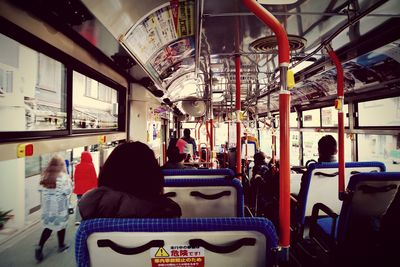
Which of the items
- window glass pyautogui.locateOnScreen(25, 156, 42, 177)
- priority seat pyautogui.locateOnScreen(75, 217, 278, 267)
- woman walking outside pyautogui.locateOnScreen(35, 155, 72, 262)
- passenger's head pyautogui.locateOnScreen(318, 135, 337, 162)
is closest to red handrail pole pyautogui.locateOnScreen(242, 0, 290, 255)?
priority seat pyautogui.locateOnScreen(75, 217, 278, 267)

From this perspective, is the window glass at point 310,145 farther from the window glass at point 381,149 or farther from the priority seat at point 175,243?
the priority seat at point 175,243

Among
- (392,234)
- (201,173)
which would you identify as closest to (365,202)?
(392,234)

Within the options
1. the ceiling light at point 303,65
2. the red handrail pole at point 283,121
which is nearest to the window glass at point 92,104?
the red handrail pole at point 283,121

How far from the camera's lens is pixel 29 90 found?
2008 mm

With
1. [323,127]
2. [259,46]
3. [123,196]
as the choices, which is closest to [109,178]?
[123,196]

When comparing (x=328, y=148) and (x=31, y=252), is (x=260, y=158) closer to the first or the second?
(x=328, y=148)

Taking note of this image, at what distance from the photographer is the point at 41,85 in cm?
217

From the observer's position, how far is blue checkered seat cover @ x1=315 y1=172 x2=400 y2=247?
2.14 metres

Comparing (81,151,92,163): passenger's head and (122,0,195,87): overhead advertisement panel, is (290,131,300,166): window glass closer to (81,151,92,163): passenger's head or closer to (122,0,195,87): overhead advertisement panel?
(122,0,195,87): overhead advertisement panel

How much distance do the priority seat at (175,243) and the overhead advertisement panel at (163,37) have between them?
208cm

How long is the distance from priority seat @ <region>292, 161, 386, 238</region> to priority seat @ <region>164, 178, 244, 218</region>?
1.27 meters

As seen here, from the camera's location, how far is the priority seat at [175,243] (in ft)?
3.44

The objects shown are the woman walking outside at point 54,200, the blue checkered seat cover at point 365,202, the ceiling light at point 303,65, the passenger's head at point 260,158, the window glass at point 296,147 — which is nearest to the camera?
the blue checkered seat cover at point 365,202

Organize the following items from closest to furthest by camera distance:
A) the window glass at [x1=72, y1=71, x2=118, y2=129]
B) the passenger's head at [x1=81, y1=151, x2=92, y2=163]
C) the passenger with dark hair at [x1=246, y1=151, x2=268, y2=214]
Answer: the window glass at [x1=72, y1=71, x2=118, y2=129] < the passenger's head at [x1=81, y1=151, x2=92, y2=163] < the passenger with dark hair at [x1=246, y1=151, x2=268, y2=214]
